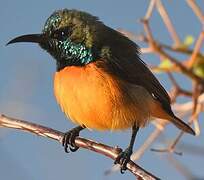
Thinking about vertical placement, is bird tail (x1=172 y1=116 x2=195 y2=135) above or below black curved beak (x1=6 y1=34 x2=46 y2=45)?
below

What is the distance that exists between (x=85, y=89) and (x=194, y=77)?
534mm

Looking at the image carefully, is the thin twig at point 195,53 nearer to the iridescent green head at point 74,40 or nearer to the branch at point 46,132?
the iridescent green head at point 74,40

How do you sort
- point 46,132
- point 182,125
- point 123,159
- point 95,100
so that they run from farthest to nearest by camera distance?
point 182,125 → point 95,100 → point 123,159 → point 46,132

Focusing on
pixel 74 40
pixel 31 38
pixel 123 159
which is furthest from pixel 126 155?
pixel 31 38

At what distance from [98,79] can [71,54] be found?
28 cm

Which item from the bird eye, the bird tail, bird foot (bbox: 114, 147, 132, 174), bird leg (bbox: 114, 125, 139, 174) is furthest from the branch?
the bird tail

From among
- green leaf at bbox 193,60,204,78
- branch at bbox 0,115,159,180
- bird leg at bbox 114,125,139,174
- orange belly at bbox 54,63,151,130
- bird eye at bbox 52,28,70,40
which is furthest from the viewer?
bird eye at bbox 52,28,70,40

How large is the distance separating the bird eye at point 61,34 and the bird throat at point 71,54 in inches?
0.9

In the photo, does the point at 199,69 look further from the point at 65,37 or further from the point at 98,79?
the point at 65,37

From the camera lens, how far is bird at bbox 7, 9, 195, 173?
2.68 meters

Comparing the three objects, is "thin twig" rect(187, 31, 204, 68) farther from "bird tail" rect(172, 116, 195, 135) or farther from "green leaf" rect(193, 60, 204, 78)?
"bird tail" rect(172, 116, 195, 135)

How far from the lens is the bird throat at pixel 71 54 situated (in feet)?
9.25

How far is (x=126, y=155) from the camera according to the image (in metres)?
2.59

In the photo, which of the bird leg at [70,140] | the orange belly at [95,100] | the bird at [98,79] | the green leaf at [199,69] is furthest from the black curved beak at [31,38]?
the green leaf at [199,69]
